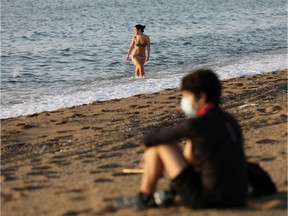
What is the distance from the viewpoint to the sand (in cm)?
511

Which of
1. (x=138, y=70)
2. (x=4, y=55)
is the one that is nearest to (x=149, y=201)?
(x=138, y=70)

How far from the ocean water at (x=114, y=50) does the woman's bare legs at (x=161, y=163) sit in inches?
256

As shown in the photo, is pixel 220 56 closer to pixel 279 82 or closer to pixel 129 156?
pixel 279 82

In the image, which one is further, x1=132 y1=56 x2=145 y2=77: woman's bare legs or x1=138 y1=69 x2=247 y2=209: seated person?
x1=132 y1=56 x2=145 y2=77: woman's bare legs

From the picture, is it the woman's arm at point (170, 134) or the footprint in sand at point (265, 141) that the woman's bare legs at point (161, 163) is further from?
the footprint in sand at point (265, 141)

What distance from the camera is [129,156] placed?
6.95 m

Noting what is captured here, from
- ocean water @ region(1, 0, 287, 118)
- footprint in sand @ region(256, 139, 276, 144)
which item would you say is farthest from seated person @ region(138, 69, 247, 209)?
ocean water @ region(1, 0, 287, 118)

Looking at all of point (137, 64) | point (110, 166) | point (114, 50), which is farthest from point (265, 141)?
point (114, 50)

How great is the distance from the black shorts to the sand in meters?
0.08

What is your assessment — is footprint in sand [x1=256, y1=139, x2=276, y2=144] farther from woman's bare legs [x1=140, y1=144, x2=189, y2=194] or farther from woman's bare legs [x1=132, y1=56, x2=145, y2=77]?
woman's bare legs [x1=132, y1=56, x2=145, y2=77]

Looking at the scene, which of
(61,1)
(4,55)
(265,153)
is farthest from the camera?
(61,1)

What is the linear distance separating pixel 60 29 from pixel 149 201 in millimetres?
25772

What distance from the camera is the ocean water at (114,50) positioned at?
45.6ft

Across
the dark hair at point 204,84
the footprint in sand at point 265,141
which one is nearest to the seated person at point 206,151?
the dark hair at point 204,84
